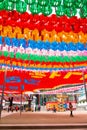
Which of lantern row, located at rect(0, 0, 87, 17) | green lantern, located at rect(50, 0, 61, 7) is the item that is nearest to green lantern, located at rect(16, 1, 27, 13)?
lantern row, located at rect(0, 0, 87, 17)

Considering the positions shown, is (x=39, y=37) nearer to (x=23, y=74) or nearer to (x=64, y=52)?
(x=64, y=52)

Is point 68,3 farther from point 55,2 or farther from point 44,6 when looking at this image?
point 44,6

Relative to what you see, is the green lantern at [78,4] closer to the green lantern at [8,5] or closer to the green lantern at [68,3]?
the green lantern at [68,3]

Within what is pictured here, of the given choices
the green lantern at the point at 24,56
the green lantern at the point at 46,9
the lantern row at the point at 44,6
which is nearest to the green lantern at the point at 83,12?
the lantern row at the point at 44,6

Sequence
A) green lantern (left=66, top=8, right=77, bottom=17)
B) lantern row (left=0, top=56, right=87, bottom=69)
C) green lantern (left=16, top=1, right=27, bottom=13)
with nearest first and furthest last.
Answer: green lantern (left=16, top=1, right=27, bottom=13) < green lantern (left=66, top=8, right=77, bottom=17) < lantern row (left=0, top=56, right=87, bottom=69)

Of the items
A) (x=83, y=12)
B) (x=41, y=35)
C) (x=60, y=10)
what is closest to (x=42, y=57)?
(x=41, y=35)

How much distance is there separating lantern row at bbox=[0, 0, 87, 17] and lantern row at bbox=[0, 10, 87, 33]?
0.41 metres

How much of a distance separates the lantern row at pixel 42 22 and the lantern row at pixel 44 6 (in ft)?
1.34

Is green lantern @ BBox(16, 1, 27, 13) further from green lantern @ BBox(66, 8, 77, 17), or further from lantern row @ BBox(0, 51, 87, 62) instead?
lantern row @ BBox(0, 51, 87, 62)

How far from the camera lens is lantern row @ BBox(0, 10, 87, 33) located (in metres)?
8.55

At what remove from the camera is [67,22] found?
8.99m

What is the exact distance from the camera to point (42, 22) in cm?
905

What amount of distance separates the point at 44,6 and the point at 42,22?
1.20m

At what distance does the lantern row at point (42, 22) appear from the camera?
855 centimetres
